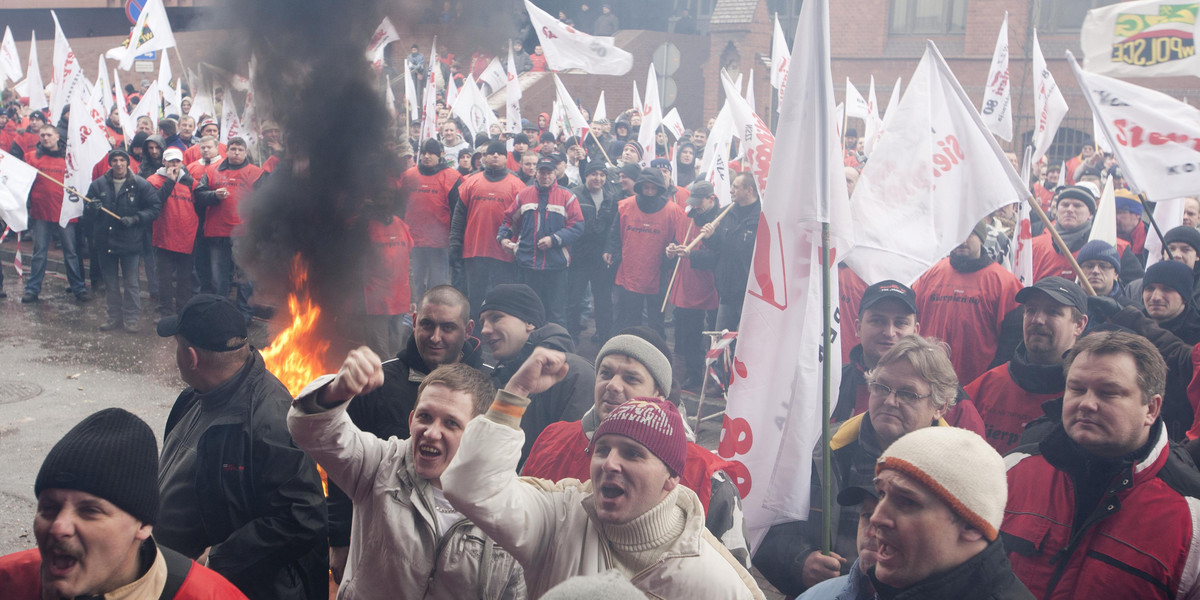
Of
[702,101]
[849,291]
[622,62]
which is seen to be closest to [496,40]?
[622,62]

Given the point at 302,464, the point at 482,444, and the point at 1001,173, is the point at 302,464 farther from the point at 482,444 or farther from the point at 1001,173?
the point at 1001,173

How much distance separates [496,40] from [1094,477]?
20.0m

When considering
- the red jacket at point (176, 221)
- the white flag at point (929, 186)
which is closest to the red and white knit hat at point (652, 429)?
the white flag at point (929, 186)

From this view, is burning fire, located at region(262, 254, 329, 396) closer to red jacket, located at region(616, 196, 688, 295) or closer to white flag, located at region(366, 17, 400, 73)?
white flag, located at region(366, 17, 400, 73)

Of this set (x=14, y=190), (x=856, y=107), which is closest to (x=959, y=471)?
(x=14, y=190)

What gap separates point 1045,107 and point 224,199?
9.19 meters

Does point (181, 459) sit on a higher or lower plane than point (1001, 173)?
lower

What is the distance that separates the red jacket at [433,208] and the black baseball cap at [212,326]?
7382 millimetres

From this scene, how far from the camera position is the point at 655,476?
2.80 metres

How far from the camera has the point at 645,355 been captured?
4.08 meters

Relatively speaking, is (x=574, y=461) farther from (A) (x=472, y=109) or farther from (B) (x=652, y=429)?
(A) (x=472, y=109)

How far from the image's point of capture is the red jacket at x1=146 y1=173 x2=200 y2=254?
11859mm

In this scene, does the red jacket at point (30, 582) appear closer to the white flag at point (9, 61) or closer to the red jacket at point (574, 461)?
the red jacket at point (574, 461)

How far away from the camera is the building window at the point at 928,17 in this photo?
26672 mm
